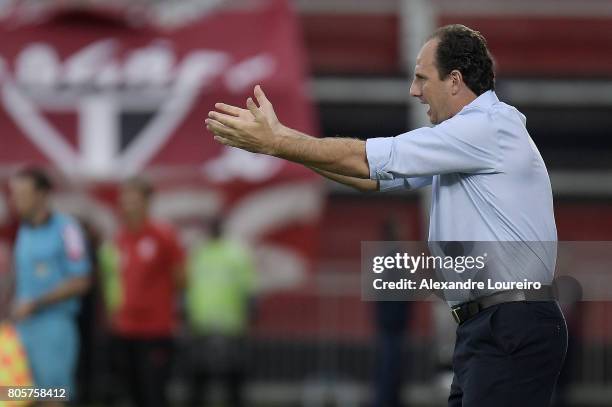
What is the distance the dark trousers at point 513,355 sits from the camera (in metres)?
5.28

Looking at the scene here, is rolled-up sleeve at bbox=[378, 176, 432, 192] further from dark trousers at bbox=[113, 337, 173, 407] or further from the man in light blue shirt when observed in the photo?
dark trousers at bbox=[113, 337, 173, 407]

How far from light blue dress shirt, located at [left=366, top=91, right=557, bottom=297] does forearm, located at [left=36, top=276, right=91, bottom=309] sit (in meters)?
4.69

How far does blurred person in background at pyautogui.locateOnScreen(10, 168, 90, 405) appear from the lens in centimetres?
952

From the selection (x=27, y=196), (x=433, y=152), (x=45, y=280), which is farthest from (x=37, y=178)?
(x=433, y=152)

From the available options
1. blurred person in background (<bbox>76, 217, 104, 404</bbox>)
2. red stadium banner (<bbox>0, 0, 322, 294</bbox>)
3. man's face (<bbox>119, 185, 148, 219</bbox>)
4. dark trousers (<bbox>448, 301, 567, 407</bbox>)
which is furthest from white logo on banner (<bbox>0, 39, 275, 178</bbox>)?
dark trousers (<bbox>448, 301, 567, 407</bbox>)

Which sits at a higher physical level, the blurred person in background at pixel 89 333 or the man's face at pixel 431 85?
the man's face at pixel 431 85

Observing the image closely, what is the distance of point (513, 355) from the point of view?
5.29 metres

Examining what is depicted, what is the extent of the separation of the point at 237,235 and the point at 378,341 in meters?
2.62

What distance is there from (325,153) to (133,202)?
5.72 meters

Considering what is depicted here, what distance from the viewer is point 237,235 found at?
15.2 m

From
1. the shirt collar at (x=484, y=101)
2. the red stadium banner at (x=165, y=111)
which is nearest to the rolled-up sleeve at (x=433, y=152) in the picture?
the shirt collar at (x=484, y=101)

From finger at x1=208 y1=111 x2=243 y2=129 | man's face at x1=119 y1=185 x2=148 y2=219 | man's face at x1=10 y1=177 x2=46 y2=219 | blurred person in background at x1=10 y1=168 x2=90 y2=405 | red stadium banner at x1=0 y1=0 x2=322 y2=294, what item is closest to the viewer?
finger at x1=208 y1=111 x2=243 y2=129

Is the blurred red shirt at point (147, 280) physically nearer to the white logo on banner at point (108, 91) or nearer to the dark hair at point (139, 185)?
the dark hair at point (139, 185)

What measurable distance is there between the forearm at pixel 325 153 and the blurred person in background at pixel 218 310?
8061 mm
